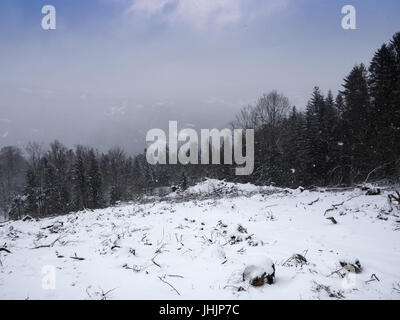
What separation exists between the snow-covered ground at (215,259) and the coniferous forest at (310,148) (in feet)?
29.5

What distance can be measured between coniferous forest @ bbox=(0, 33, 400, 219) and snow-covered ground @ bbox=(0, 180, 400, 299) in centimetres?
899

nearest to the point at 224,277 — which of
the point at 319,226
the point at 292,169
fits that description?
the point at 319,226

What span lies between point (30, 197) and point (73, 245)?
130 feet

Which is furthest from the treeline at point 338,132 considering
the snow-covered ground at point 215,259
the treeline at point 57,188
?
the treeline at point 57,188

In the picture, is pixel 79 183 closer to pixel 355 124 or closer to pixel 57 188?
pixel 57 188

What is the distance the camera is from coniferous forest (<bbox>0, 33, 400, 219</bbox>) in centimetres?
1698

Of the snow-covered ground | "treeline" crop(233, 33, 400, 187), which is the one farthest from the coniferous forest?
the snow-covered ground

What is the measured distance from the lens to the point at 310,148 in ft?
97.0

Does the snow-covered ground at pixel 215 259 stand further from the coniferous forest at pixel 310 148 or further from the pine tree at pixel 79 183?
the pine tree at pixel 79 183

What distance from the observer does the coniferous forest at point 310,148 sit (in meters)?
17.0

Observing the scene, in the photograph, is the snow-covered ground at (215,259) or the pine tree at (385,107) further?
the pine tree at (385,107)

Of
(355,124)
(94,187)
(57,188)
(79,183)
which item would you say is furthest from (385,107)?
(57,188)

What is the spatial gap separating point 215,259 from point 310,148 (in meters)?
29.2
